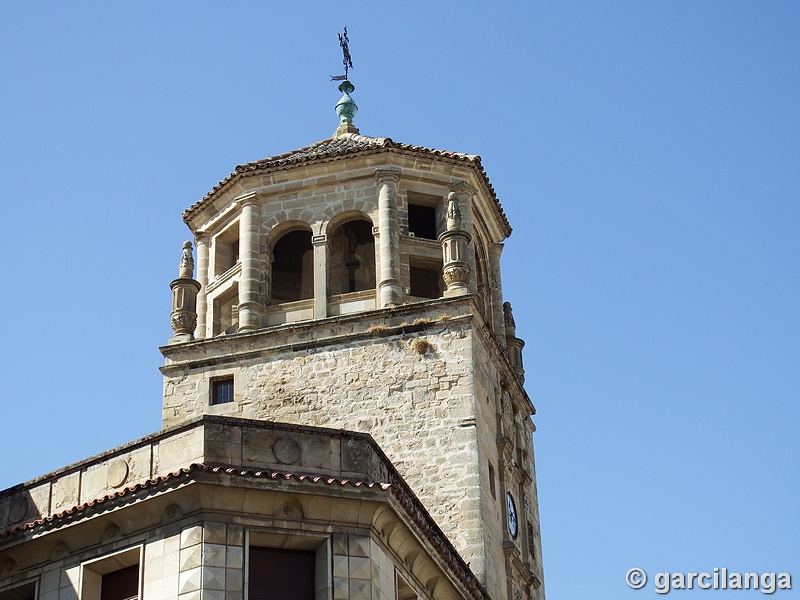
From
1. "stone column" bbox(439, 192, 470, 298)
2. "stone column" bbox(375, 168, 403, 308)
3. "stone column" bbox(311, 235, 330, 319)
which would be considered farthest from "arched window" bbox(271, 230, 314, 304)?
"stone column" bbox(439, 192, 470, 298)

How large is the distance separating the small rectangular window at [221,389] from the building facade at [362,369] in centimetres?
4

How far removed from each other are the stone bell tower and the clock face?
8 cm

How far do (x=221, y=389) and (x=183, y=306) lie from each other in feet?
7.02

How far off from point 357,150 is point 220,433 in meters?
14.9

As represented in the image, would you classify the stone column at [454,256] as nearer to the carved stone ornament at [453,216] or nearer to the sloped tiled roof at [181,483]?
the carved stone ornament at [453,216]

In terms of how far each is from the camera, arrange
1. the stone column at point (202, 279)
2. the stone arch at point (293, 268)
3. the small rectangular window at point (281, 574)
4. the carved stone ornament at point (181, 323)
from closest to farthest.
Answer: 1. the small rectangular window at point (281, 574)
2. the carved stone ornament at point (181, 323)
3. the stone column at point (202, 279)
4. the stone arch at point (293, 268)

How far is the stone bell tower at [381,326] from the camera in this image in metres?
30.8

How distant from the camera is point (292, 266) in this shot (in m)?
36.9

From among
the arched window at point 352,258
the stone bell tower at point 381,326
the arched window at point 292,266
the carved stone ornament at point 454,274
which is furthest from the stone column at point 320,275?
the carved stone ornament at point 454,274

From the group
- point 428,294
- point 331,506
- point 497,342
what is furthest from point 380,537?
point 428,294

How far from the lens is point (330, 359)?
32.2 meters

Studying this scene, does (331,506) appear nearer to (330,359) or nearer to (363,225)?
(330,359)

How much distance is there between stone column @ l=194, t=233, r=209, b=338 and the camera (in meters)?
34.5

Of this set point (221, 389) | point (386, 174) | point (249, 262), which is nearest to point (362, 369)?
point (221, 389)
